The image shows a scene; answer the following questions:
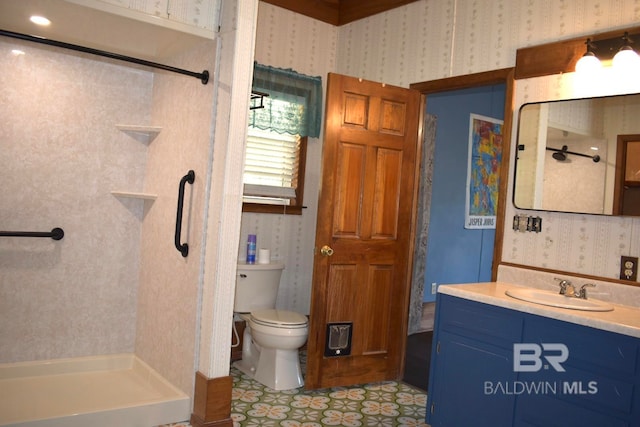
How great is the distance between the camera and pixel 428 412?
280 cm

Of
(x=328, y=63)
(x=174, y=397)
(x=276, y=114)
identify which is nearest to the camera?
(x=174, y=397)

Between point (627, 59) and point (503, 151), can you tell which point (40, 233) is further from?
point (627, 59)

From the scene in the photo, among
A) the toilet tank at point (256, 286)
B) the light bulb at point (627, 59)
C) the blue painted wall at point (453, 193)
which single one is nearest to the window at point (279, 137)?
the toilet tank at point (256, 286)

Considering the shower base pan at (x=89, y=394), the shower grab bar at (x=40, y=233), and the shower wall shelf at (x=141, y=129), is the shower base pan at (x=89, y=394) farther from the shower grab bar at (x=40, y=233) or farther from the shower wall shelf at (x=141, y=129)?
the shower wall shelf at (x=141, y=129)

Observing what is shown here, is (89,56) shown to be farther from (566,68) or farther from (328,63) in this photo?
(566,68)

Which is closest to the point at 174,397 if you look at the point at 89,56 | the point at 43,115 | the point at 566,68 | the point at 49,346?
the point at 49,346

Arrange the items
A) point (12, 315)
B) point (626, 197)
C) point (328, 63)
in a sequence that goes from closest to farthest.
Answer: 1. point (626, 197)
2. point (12, 315)
3. point (328, 63)

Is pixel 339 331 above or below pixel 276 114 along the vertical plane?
below

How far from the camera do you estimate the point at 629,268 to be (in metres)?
2.57

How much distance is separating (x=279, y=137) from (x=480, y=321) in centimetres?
217

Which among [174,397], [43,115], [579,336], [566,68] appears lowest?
[174,397]

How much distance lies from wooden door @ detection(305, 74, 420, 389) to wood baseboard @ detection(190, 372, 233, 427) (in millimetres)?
796

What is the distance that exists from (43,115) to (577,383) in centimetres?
299

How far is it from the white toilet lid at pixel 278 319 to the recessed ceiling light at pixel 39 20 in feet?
6.52
